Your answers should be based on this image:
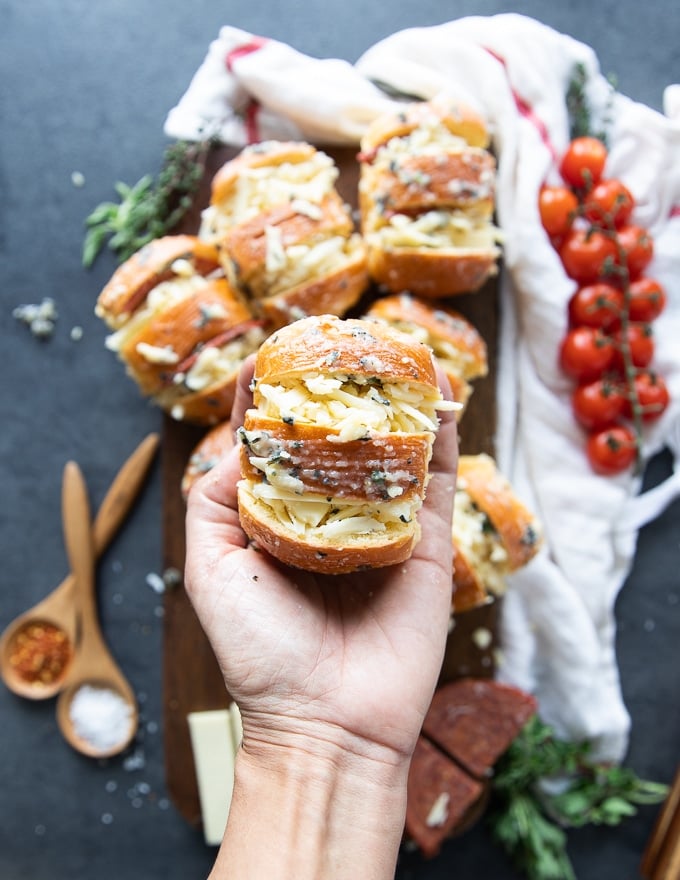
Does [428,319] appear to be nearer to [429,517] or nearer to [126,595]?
[429,517]

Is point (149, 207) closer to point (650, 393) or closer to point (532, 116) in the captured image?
point (532, 116)

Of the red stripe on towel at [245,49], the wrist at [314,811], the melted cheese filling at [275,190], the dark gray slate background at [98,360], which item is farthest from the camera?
the dark gray slate background at [98,360]

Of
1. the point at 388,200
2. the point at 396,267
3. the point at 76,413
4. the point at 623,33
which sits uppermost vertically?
the point at 623,33

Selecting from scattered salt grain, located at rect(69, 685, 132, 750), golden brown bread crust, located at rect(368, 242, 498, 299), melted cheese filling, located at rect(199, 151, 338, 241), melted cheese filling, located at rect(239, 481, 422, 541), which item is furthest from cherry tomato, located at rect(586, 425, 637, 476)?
scattered salt grain, located at rect(69, 685, 132, 750)

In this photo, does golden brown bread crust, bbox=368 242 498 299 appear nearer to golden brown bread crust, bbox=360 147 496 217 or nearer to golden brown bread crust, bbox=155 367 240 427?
golden brown bread crust, bbox=360 147 496 217

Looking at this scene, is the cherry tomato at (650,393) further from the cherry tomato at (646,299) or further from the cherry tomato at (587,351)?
the cherry tomato at (646,299)

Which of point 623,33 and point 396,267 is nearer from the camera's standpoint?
point 396,267

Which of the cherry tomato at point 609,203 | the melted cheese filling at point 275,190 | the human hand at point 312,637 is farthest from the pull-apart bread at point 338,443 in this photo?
the cherry tomato at point 609,203

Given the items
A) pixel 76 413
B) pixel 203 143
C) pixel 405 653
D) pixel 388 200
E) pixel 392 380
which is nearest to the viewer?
pixel 392 380

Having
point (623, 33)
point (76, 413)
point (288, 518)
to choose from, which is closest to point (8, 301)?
point (76, 413)
